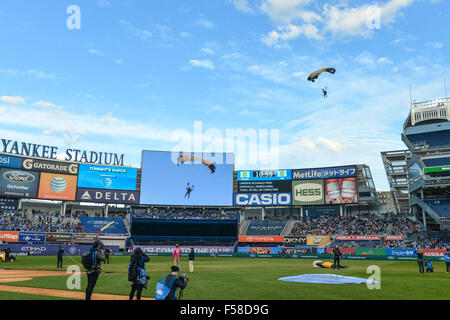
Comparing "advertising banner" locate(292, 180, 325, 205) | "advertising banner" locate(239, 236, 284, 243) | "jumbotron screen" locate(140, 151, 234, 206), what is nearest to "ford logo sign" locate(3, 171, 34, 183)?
"jumbotron screen" locate(140, 151, 234, 206)

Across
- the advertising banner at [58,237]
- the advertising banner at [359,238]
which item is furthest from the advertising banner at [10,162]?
the advertising banner at [359,238]

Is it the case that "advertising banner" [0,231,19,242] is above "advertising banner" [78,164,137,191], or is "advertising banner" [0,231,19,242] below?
below

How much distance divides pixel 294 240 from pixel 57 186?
46.7 m

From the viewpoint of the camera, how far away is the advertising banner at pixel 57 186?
71.5 metres

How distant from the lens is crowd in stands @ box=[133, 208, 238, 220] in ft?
249

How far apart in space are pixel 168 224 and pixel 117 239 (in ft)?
37.8

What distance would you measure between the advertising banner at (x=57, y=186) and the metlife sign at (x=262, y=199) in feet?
110

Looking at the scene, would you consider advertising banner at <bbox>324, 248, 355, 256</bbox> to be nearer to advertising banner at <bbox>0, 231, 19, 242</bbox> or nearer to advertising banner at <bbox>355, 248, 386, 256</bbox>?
advertising banner at <bbox>355, 248, 386, 256</bbox>

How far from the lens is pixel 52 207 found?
8175 centimetres

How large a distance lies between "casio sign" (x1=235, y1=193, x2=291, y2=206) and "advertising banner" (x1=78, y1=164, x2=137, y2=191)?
2302 centimetres

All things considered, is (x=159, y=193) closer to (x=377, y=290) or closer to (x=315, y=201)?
(x=315, y=201)

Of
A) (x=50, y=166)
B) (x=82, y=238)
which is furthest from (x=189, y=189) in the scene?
(x=50, y=166)

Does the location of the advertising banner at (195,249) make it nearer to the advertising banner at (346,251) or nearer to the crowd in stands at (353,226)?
the crowd in stands at (353,226)

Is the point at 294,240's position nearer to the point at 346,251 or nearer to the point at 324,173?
the point at 346,251
